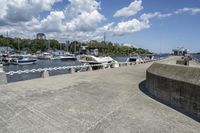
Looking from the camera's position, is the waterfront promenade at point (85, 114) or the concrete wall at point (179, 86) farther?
the concrete wall at point (179, 86)

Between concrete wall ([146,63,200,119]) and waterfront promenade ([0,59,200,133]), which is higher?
concrete wall ([146,63,200,119])

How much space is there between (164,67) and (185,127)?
4042 mm

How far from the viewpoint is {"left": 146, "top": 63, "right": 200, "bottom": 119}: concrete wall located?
7090mm

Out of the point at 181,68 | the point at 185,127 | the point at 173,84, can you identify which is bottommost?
the point at 185,127

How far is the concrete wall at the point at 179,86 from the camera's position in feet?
23.3

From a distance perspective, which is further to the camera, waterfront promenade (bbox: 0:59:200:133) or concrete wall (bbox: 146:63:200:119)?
concrete wall (bbox: 146:63:200:119)

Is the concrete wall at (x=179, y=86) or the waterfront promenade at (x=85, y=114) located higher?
the concrete wall at (x=179, y=86)

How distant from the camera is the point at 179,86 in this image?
310 inches

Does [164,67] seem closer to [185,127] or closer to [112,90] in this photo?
[112,90]

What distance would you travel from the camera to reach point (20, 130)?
18.9 feet

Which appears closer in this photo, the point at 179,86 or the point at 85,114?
the point at 85,114

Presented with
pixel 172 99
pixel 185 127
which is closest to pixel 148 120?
pixel 185 127

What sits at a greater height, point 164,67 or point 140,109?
point 164,67

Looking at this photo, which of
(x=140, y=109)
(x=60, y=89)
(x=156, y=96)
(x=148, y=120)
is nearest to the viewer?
(x=148, y=120)
